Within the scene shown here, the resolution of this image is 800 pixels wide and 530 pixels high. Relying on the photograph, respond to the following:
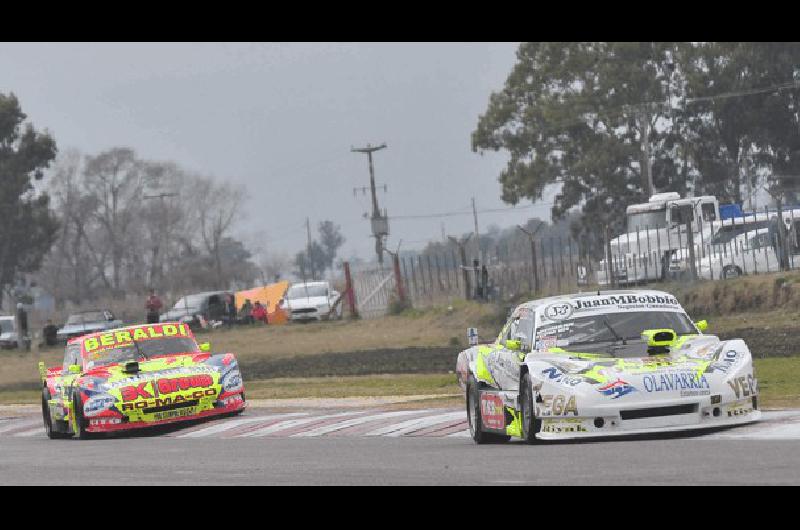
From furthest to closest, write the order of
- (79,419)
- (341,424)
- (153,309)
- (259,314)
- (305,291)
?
(259,314)
(305,291)
(153,309)
(79,419)
(341,424)

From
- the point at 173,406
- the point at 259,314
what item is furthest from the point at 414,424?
the point at 259,314

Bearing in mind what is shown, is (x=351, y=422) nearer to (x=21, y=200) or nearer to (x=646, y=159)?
(x=646, y=159)

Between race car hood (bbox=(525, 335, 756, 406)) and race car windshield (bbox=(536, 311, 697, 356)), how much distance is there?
379mm

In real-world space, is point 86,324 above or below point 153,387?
above

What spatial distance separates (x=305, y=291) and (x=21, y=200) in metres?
25.0

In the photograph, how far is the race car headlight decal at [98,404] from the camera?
63.9 feet

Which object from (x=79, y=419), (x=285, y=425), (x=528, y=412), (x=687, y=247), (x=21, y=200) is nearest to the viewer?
(x=528, y=412)

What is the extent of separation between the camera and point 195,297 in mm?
62094

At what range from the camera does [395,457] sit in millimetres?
13266

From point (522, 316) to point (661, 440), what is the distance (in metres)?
2.39

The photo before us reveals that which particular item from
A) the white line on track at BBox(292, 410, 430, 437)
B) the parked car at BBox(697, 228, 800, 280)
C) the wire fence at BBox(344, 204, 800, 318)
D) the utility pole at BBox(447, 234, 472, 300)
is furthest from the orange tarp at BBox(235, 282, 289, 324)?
the white line on track at BBox(292, 410, 430, 437)
